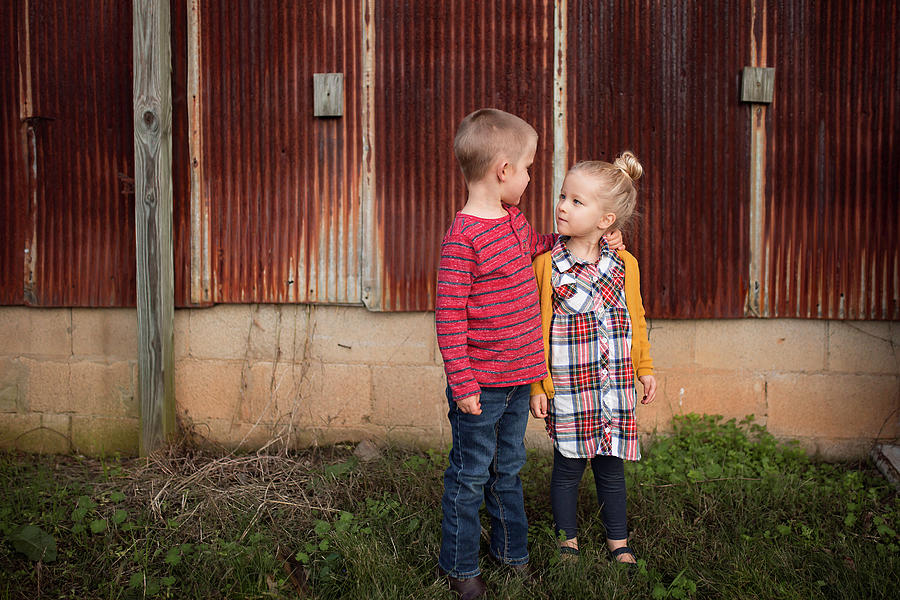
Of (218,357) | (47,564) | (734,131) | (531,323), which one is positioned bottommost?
(47,564)

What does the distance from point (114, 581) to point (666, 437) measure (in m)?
3.00

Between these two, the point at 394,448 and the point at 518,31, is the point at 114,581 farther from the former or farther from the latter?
the point at 518,31

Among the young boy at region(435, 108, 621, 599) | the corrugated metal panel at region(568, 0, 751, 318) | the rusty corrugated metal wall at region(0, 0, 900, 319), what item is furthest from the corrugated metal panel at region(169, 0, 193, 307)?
the corrugated metal panel at region(568, 0, 751, 318)

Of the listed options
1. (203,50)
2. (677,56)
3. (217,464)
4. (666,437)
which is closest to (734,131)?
(677,56)

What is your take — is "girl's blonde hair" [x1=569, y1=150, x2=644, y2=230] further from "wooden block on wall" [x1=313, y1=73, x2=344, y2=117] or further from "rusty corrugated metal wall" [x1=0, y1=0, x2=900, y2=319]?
"wooden block on wall" [x1=313, y1=73, x2=344, y2=117]

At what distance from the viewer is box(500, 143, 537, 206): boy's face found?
2580 mm

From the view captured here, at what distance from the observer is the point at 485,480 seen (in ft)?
8.64

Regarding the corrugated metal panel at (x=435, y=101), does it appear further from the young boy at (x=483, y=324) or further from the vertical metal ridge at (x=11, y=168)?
the vertical metal ridge at (x=11, y=168)

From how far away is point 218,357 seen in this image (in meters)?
4.18

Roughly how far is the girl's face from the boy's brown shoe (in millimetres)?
1429

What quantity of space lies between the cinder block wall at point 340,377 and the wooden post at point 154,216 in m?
0.24

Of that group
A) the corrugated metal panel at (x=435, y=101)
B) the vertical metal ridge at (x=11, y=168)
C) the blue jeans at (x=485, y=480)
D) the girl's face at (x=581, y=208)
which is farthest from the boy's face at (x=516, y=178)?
the vertical metal ridge at (x=11, y=168)

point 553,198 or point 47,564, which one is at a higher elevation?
point 553,198

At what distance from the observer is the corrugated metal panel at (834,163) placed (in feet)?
12.9
